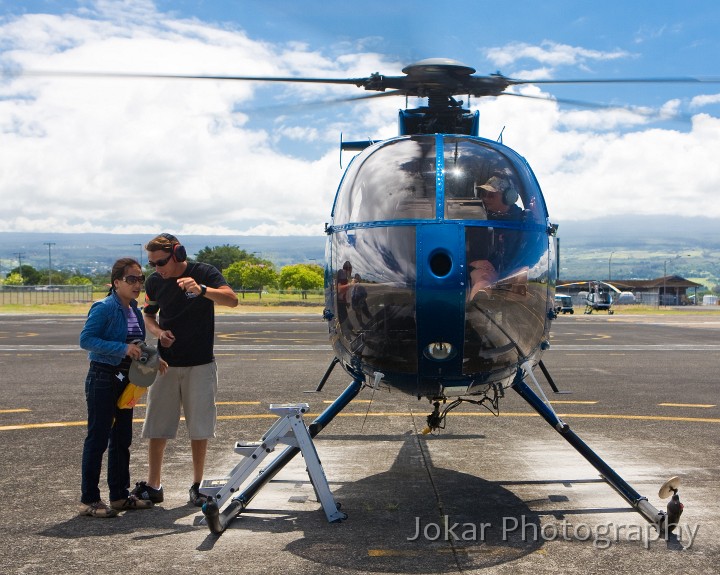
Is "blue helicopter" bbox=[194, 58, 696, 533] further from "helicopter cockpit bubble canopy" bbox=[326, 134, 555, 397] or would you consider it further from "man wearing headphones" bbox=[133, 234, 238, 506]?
"man wearing headphones" bbox=[133, 234, 238, 506]

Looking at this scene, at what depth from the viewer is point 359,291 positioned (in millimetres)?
5434

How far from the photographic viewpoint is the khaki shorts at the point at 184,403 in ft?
20.6

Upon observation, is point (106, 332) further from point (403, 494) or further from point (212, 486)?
point (403, 494)

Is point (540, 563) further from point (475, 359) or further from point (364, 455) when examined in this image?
point (364, 455)

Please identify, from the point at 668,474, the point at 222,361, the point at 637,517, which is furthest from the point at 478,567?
the point at 222,361

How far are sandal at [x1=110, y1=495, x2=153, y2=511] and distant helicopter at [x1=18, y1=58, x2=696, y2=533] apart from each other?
871 mm

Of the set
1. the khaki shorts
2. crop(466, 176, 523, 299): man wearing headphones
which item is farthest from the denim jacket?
crop(466, 176, 523, 299): man wearing headphones

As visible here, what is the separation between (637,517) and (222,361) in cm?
1298

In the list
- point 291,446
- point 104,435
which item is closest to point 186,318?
point 104,435

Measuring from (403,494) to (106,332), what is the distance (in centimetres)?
277

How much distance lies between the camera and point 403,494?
21.1ft

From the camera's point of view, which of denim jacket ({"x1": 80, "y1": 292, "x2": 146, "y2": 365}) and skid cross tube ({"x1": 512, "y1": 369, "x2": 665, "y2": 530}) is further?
denim jacket ({"x1": 80, "y1": 292, "x2": 146, "y2": 365})

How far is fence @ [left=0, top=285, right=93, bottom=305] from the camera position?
78.9 m

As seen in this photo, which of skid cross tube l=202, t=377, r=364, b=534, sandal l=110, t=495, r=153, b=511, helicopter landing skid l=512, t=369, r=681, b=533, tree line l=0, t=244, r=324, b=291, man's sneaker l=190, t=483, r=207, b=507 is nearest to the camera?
skid cross tube l=202, t=377, r=364, b=534
